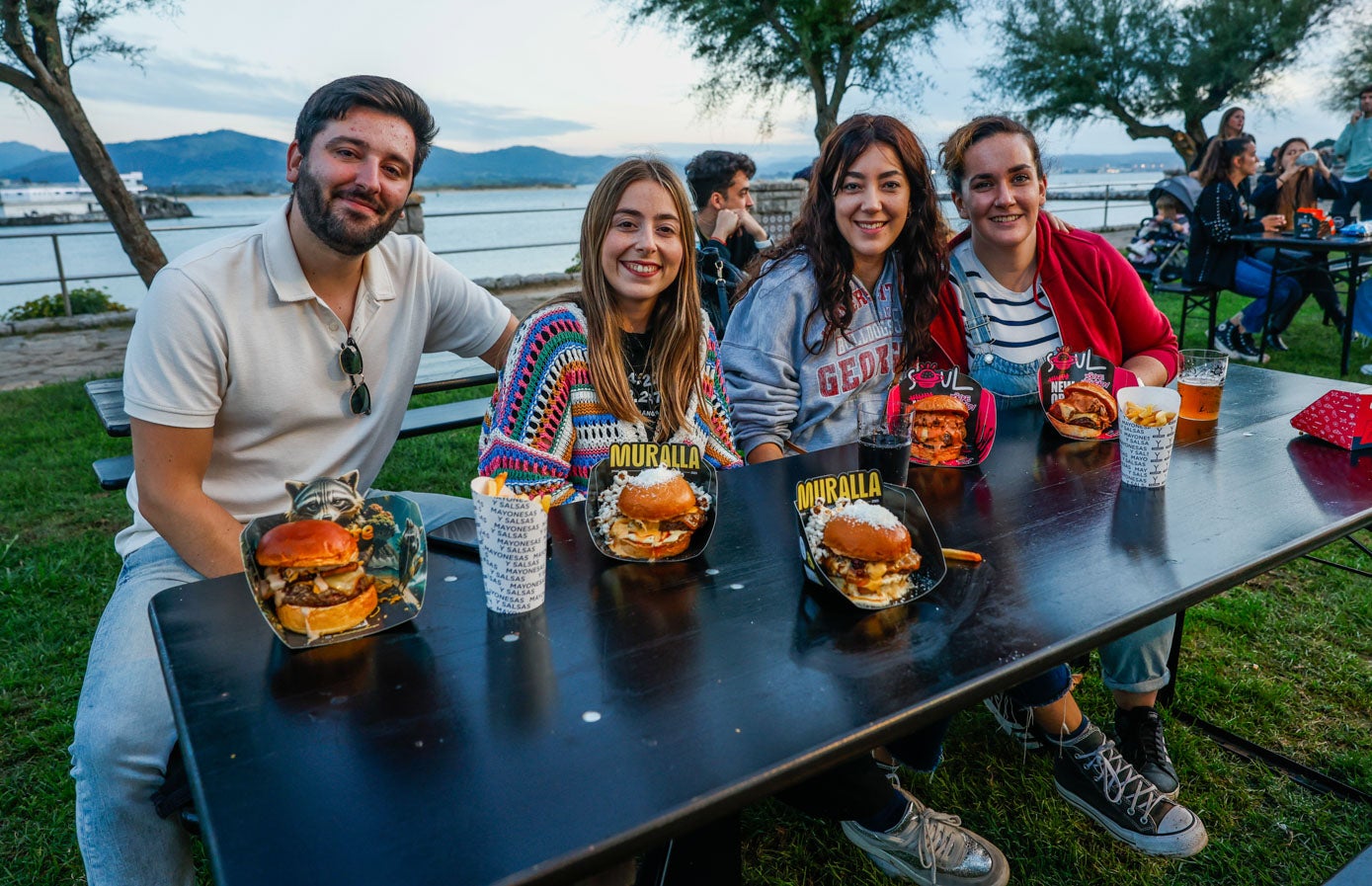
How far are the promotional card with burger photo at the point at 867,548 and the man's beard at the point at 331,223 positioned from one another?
1227 millimetres

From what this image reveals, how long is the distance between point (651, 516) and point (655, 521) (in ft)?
0.04

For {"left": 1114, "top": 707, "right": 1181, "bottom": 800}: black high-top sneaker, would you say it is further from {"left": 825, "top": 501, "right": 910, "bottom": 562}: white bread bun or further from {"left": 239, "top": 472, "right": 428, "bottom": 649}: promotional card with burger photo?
{"left": 239, "top": 472, "right": 428, "bottom": 649}: promotional card with burger photo

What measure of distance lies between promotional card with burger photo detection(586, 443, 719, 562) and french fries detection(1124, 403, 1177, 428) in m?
0.89

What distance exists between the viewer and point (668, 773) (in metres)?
0.92

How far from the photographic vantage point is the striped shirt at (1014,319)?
2.56 metres

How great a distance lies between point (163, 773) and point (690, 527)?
3.23 feet

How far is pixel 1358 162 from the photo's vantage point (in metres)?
9.45

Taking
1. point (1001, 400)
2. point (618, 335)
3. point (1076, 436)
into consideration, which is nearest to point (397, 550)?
point (618, 335)

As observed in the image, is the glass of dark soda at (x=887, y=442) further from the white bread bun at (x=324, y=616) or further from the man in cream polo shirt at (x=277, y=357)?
the man in cream polo shirt at (x=277, y=357)

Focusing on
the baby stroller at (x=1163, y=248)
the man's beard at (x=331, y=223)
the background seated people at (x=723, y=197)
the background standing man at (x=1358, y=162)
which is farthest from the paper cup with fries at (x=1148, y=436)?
the background standing man at (x=1358, y=162)

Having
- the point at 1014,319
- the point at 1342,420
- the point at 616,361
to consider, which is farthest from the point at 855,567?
the point at 1014,319

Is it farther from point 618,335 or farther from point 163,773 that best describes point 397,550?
point 618,335

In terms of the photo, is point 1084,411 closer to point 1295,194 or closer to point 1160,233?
point 1160,233

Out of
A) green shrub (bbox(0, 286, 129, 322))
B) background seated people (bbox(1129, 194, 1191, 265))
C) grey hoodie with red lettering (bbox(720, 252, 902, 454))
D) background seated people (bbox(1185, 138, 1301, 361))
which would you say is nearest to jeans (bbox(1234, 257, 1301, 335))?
background seated people (bbox(1185, 138, 1301, 361))
